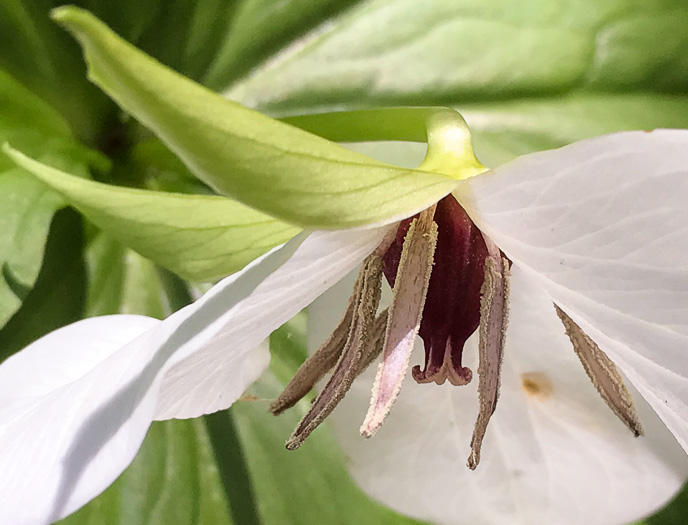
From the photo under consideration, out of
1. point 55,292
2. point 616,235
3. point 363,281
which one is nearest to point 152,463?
point 55,292

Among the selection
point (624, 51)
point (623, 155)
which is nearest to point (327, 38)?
point (624, 51)

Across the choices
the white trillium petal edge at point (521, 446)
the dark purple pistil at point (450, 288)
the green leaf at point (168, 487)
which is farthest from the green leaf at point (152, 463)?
the dark purple pistil at point (450, 288)

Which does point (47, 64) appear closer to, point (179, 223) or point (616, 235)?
point (179, 223)

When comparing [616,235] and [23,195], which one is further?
[23,195]

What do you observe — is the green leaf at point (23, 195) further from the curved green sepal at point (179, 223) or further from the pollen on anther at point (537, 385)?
the pollen on anther at point (537, 385)

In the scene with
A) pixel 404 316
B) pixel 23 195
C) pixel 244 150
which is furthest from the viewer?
pixel 23 195

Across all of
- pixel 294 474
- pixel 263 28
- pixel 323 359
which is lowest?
pixel 294 474
